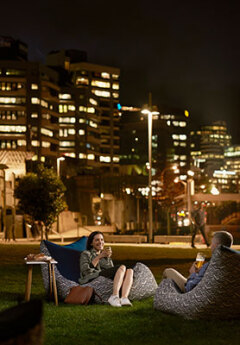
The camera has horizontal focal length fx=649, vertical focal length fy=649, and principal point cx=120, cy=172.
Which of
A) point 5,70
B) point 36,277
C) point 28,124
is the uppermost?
point 5,70

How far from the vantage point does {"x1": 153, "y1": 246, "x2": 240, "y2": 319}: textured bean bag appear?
26.7 ft

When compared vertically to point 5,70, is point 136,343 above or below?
below

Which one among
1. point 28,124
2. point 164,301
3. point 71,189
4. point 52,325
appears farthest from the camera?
point 28,124

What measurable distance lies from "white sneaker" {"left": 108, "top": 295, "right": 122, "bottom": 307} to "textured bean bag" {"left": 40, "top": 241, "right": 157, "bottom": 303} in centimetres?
23

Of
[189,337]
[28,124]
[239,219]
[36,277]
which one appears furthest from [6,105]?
[189,337]

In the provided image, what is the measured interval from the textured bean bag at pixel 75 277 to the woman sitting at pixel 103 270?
13cm

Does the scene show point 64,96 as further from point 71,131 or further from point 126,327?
point 126,327

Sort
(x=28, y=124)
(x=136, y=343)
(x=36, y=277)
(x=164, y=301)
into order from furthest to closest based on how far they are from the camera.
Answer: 1. (x=28, y=124)
2. (x=36, y=277)
3. (x=164, y=301)
4. (x=136, y=343)

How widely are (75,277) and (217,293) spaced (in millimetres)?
3497

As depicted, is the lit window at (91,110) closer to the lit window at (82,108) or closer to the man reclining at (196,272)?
the lit window at (82,108)

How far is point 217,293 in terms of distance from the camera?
324 inches

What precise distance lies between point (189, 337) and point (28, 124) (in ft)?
392

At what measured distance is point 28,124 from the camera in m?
125

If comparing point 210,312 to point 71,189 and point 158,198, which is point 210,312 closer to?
point 158,198
